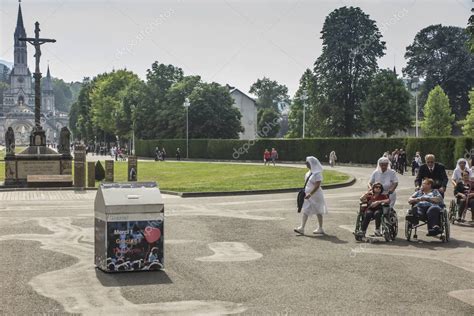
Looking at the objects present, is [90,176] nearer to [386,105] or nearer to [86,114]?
[386,105]

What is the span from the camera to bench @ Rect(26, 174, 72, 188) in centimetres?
3234

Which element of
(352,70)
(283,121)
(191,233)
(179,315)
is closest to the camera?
(179,315)

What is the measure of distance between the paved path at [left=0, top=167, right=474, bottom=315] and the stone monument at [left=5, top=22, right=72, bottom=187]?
1536cm

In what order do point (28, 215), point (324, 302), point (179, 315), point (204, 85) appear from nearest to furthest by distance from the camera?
point (179, 315) → point (324, 302) → point (28, 215) → point (204, 85)

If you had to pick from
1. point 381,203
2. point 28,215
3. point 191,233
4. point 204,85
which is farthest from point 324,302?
point 204,85

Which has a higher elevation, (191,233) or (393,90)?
(393,90)

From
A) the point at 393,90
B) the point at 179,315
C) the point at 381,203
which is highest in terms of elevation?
the point at 393,90

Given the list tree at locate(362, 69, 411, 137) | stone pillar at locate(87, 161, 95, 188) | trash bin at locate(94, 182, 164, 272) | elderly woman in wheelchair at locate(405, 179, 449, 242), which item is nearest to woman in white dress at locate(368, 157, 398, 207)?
elderly woman in wheelchair at locate(405, 179, 449, 242)

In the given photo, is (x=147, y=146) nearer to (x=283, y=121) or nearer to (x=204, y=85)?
(x=204, y=85)

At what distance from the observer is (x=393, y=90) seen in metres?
77.1

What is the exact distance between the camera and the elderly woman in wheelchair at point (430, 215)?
1400 cm

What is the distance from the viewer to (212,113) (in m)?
86.6

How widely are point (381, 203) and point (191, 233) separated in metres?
4.21

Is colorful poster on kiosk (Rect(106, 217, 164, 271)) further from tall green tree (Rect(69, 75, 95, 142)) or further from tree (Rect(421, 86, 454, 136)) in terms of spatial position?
tall green tree (Rect(69, 75, 95, 142))
